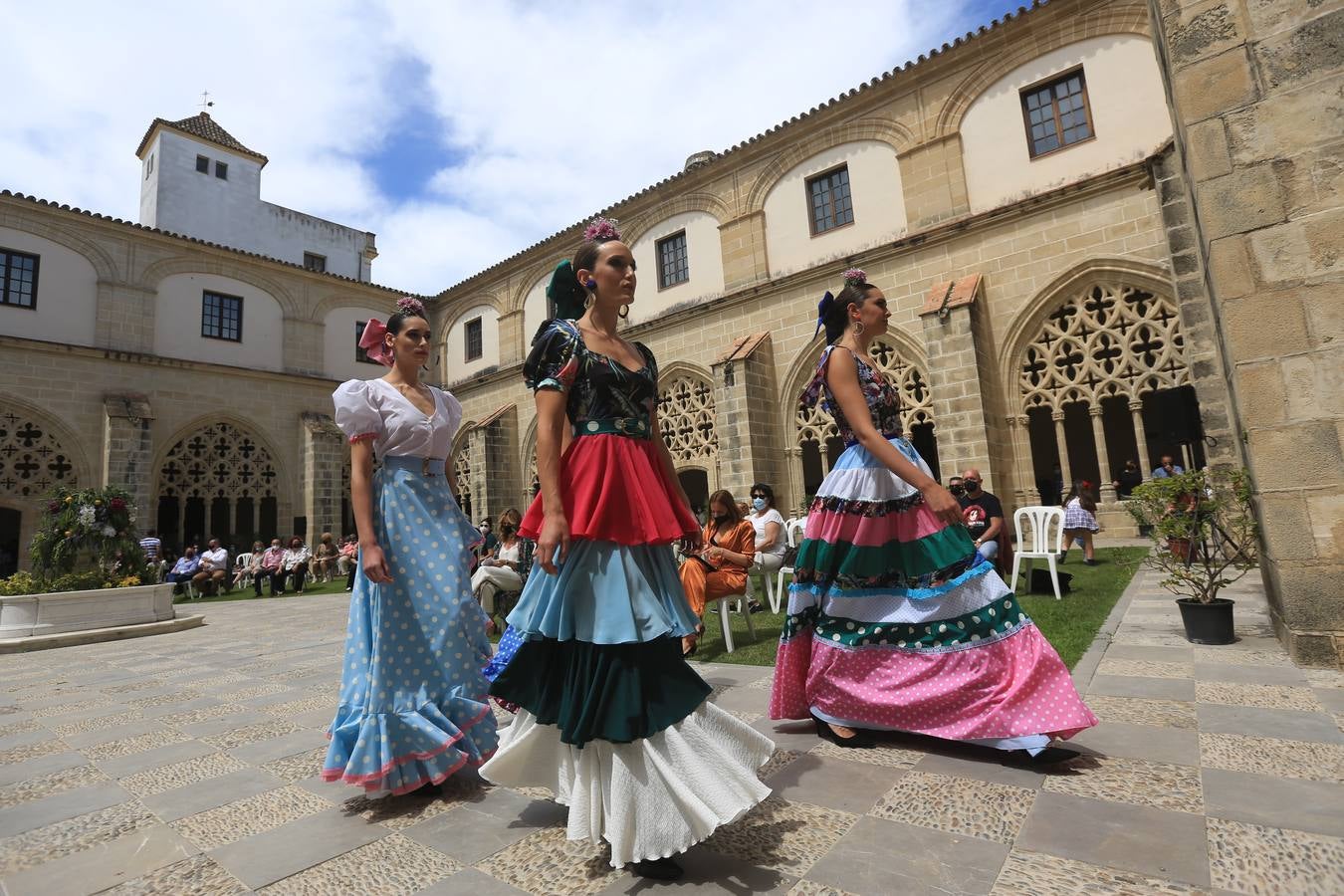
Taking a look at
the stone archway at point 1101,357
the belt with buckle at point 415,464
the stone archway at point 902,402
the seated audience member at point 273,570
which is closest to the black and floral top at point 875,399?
the belt with buckle at point 415,464

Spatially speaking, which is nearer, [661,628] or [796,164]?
[661,628]

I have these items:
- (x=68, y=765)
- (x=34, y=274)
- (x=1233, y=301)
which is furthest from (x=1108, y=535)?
(x=34, y=274)

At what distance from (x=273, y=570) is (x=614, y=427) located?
13863 millimetres

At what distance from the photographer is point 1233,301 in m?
3.44

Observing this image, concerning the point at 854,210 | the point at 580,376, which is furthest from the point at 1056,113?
the point at 580,376

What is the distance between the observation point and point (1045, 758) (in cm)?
223

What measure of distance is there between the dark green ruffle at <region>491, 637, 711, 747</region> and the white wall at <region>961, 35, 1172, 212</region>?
41.1 feet

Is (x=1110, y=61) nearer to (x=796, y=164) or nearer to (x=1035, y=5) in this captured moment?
(x=1035, y=5)

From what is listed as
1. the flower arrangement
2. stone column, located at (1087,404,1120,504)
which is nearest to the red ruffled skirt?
the flower arrangement

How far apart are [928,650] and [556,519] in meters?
1.56

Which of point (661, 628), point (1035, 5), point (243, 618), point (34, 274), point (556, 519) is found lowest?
point (243, 618)

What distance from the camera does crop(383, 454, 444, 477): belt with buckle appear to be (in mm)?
2512

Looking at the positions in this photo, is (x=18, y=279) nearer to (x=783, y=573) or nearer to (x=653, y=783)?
(x=783, y=573)

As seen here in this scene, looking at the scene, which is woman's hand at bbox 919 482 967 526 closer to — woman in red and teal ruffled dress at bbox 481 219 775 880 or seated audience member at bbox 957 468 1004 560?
woman in red and teal ruffled dress at bbox 481 219 775 880
